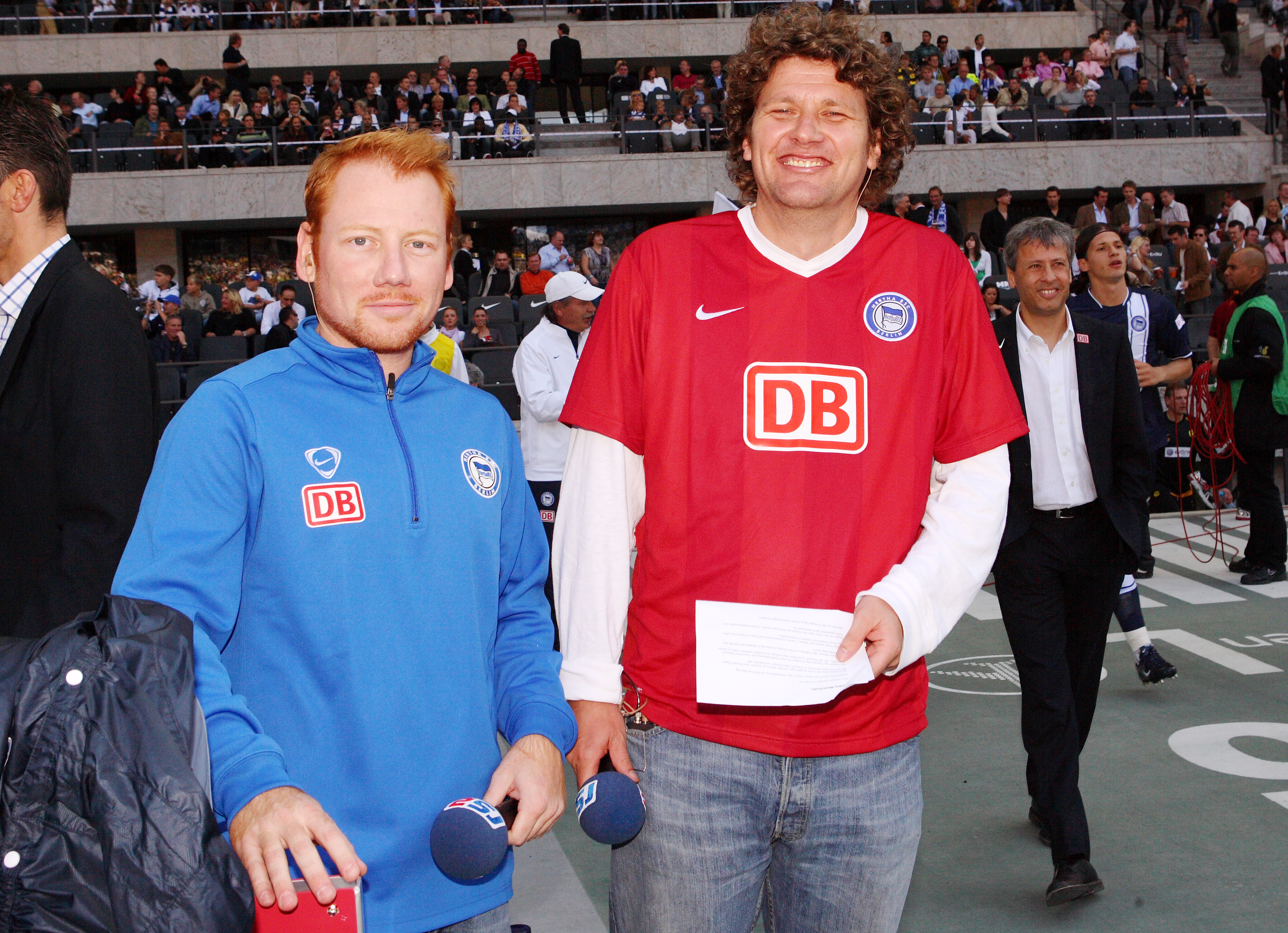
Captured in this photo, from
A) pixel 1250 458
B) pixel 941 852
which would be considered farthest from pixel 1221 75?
pixel 941 852

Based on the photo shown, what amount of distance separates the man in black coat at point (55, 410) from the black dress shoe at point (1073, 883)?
288 cm

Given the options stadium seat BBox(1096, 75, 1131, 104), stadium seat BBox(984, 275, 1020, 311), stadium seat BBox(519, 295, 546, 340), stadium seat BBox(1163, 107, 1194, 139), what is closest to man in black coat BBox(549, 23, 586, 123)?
stadium seat BBox(519, 295, 546, 340)

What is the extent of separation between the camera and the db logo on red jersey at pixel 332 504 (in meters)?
1.67

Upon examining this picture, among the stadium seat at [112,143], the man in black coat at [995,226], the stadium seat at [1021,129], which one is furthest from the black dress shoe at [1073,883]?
the stadium seat at [112,143]

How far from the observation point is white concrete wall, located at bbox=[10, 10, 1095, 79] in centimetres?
2533

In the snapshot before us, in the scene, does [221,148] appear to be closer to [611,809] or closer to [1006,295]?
[1006,295]

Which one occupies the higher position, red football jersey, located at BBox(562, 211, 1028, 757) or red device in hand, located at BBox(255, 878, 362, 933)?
red football jersey, located at BBox(562, 211, 1028, 757)

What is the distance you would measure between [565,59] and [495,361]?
10945 millimetres

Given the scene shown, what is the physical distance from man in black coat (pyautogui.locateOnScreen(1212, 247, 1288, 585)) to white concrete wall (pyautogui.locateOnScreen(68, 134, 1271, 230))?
14.2 m

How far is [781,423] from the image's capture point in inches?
76.9

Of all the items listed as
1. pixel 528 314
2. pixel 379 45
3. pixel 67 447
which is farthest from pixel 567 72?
pixel 67 447

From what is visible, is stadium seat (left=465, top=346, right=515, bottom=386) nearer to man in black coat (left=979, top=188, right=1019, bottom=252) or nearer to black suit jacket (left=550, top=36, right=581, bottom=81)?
man in black coat (left=979, top=188, right=1019, bottom=252)

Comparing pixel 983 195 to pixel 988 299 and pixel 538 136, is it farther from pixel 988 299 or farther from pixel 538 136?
pixel 988 299

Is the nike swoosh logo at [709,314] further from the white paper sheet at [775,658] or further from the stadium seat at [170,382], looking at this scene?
the stadium seat at [170,382]
